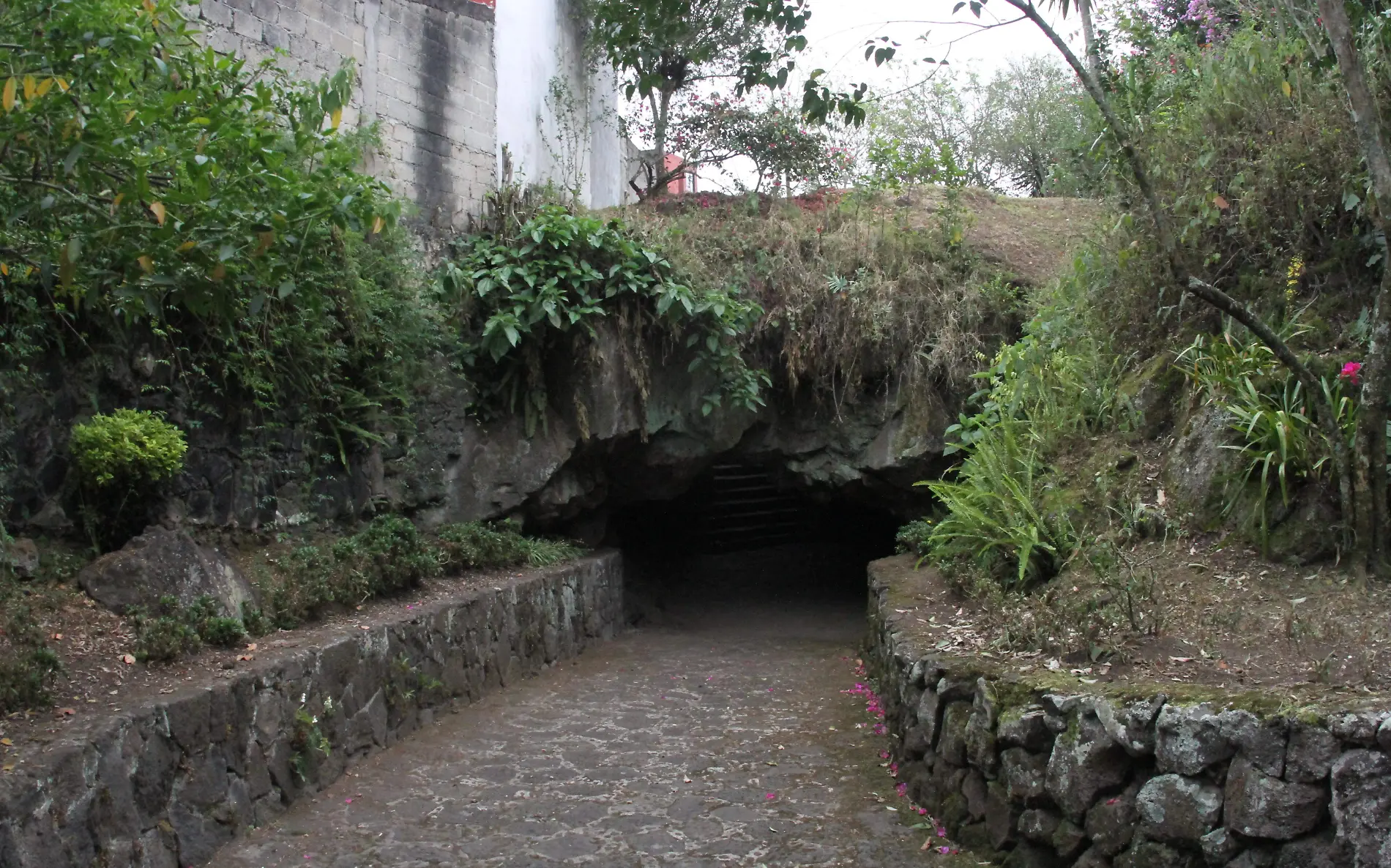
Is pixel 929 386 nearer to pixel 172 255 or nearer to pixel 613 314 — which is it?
pixel 613 314

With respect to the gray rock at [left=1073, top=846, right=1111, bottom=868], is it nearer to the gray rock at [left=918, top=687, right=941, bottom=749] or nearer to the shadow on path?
the shadow on path

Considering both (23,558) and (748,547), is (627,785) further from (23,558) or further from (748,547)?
(748,547)

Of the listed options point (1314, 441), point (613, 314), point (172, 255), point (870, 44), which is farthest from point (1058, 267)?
point (172, 255)

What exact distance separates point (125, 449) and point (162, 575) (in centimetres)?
66

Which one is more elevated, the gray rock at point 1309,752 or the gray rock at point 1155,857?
the gray rock at point 1309,752

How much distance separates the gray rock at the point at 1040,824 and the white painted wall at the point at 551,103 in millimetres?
7615

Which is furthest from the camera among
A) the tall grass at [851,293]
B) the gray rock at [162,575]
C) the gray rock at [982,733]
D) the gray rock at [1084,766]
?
the tall grass at [851,293]

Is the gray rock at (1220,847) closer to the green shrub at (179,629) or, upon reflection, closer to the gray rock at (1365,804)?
the gray rock at (1365,804)

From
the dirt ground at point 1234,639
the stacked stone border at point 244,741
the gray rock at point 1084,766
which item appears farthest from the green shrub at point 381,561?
the gray rock at point 1084,766

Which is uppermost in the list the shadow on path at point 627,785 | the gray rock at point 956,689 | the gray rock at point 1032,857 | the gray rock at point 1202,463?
the gray rock at point 1202,463

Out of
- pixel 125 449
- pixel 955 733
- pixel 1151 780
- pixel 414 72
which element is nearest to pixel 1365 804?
pixel 1151 780

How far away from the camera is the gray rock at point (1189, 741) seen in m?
3.02

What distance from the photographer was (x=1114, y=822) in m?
3.24

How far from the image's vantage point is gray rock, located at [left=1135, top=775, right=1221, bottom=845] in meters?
3.01
